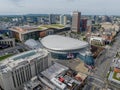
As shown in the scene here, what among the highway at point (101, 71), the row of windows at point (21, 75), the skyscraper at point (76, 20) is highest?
the skyscraper at point (76, 20)

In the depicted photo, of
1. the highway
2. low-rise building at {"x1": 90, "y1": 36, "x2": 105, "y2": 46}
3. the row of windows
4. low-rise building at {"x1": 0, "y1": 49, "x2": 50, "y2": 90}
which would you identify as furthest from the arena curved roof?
low-rise building at {"x1": 90, "y1": 36, "x2": 105, "y2": 46}

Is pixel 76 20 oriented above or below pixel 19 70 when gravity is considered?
above

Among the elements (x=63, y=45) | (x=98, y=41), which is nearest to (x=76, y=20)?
(x=98, y=41)

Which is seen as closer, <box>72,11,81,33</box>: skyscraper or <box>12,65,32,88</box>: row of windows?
<box>12,65,32,88</box>: row of windows

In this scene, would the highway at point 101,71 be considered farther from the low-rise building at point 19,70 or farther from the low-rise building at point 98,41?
the low-rise building at point 19,70

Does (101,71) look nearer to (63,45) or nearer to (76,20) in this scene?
(63,45)

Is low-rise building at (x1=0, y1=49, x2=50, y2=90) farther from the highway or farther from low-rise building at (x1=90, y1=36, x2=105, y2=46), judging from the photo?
low-rise building at (x1=90, y1=36, x2=105, y2=46)

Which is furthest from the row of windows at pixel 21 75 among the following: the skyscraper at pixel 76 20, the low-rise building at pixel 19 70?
the skyscraper at pixel 76 20

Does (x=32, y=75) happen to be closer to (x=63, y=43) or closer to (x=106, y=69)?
(x=63, y=43)

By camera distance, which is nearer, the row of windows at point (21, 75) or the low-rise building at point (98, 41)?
the row of windows at point (21, 75)

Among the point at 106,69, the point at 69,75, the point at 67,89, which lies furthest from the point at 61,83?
the point at 106,69

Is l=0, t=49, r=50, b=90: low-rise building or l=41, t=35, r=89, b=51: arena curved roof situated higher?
l=41, t=35, r=89, b=51: arena curved roof
